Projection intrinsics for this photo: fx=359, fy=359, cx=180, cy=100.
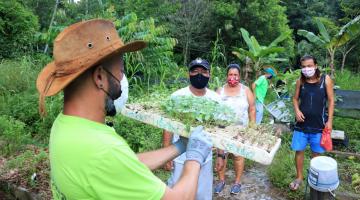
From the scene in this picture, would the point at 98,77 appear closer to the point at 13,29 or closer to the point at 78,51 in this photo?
the point at 78,51

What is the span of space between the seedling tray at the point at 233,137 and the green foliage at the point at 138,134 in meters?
2.69

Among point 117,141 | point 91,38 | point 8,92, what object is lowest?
point 8,92

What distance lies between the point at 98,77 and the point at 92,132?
25cm

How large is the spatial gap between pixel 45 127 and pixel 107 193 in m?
5.14

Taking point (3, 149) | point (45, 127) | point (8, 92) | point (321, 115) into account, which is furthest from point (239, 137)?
point (8, 92)

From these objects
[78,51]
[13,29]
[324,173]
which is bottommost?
[324,173]

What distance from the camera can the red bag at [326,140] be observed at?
14.8 ft

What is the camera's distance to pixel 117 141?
1512mm

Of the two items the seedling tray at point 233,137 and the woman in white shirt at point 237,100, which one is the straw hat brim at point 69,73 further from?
the woman in white shirt at point 237,100

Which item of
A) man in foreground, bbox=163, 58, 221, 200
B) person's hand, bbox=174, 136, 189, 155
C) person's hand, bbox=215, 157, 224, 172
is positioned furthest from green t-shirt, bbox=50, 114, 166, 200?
person's hand, bbox=215, 157, 224, 172

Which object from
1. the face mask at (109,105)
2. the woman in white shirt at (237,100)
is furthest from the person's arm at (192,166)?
the woman in white shirt at (237,100)

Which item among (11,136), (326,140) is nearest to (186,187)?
(326,140)

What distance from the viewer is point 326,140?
4.52 m

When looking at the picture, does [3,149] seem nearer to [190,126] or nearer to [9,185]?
[9,185]
